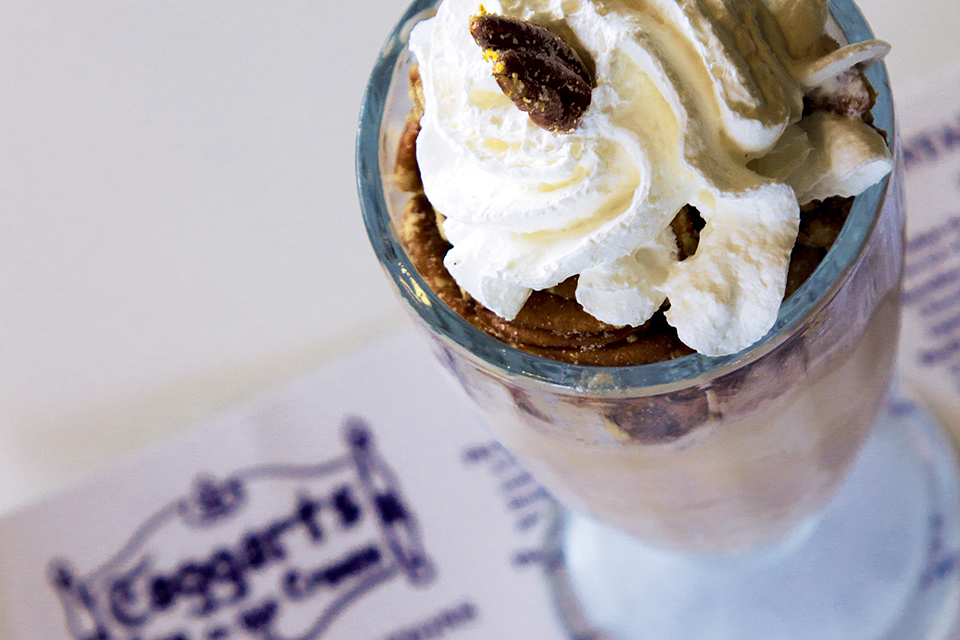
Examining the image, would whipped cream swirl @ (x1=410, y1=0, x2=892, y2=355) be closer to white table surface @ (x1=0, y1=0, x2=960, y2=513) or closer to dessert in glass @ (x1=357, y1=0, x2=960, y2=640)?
dessert in glass @ (x1=357, y1=0, x2=960, y2=640)

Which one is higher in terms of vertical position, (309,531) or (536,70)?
(536,70)

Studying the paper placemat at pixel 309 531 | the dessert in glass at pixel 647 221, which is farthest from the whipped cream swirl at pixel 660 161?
the paper placemat at pixel 309 531

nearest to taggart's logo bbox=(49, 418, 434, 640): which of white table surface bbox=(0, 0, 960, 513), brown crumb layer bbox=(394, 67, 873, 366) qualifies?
white table surface bbox=(0, 0, 960, 513)

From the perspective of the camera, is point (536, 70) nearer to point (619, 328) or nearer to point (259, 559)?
point (619, 328)

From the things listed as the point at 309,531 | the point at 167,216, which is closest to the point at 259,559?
the point at 309,531

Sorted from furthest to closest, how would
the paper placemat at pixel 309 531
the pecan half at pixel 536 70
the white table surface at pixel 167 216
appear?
1. the white table surface at pixel 167 216
2. the paper placemat at pixel 309 531
3. the pecan half at pixel 536 70

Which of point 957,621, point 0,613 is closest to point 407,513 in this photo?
point 0,613

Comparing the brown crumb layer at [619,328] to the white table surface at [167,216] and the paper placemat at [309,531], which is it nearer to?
the paper placemat at [309,531]
